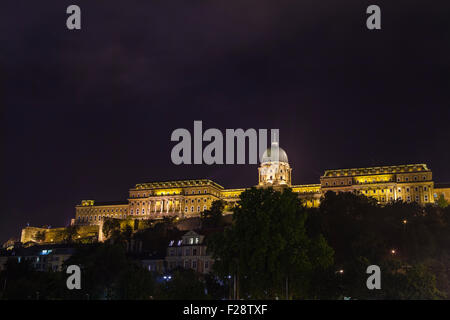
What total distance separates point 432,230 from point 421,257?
865 cm

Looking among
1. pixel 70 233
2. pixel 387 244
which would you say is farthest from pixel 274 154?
pixel 387 244

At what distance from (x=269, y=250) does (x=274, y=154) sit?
427ft

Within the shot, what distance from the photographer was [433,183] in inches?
5615

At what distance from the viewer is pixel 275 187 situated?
163375 millimetres

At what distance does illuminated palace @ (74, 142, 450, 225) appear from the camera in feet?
474

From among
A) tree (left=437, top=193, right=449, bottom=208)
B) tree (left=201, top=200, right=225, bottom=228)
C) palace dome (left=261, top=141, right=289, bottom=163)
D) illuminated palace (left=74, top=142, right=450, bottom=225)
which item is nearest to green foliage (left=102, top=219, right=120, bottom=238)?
tree (left=201, top=200, right=225, bottom=228)

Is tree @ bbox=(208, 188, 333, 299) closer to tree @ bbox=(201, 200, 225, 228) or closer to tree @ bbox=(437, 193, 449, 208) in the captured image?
tree @ bbox=(201, 200, 225, 228)

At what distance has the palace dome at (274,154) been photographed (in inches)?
6880

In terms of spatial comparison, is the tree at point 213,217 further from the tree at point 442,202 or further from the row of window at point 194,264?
the tree at point 442,202

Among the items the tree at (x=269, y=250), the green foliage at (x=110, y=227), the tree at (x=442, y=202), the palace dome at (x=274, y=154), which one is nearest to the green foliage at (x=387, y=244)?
the tree at (x=269, y=250)

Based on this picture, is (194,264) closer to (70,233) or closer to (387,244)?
(387,244)

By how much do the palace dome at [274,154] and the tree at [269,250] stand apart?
12526 cm

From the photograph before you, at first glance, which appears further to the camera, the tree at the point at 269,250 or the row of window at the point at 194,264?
the row of window at the point at 194,264
